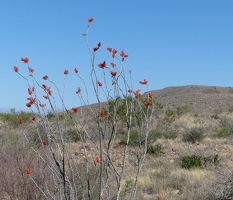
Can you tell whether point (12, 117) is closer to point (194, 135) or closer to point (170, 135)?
point (170, 135)

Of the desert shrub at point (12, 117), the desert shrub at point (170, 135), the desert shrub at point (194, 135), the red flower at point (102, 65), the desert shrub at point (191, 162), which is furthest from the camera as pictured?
the desert shrub at point (12, 117)

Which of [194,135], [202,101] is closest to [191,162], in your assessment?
[194,135]

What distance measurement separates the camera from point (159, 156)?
1531 cm

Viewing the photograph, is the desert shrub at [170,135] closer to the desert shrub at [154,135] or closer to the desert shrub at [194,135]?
the desert shrub at [154,135]

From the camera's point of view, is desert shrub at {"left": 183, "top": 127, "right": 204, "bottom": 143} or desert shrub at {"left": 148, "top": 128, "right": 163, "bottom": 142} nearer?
desert shrub at {"left": 148, "top": 128, "right": 163, "bottom": 142}

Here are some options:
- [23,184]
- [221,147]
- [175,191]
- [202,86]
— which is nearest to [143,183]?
[175,191]

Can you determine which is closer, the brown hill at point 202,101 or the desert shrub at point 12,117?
the desert shrub at point 12,117

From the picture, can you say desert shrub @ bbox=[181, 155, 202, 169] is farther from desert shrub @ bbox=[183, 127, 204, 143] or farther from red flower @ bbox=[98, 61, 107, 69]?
red flower @ bbox=[98, 61, 107, 69]

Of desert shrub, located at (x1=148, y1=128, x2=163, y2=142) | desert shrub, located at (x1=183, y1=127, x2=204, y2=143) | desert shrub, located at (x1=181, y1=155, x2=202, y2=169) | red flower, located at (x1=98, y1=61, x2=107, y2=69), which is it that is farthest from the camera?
desert shrub, located at (x1=183, y1=127, x2=204, y2=143)

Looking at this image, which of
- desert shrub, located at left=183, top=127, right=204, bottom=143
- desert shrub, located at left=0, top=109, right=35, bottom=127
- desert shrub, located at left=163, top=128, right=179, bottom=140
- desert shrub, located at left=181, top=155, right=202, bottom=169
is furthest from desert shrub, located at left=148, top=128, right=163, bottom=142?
desert shrub, located at left=0, top=109, right=35, bottom=127

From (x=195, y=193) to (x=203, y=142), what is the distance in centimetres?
1019

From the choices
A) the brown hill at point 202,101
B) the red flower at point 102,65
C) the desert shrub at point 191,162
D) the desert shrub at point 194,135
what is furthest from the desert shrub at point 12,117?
the brown hill at point 202,101

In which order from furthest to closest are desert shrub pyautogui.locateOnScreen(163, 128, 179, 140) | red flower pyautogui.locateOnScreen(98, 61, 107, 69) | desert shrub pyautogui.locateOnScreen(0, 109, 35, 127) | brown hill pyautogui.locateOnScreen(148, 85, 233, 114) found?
brown hill pyautogui.locateOnScreen(148, 85, 233, 114), desert shrub pyautogui.locateOnScreen(0, 109, 35, 127), desert shrub pyautogui.locateOnScreen(163, 128, 179, 140), red flower pyautogui.locateOnScreen(98, 61, 107, 69)

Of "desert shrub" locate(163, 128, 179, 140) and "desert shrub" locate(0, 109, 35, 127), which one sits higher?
"desert shrub" locate(0, 109, 35, 127)
